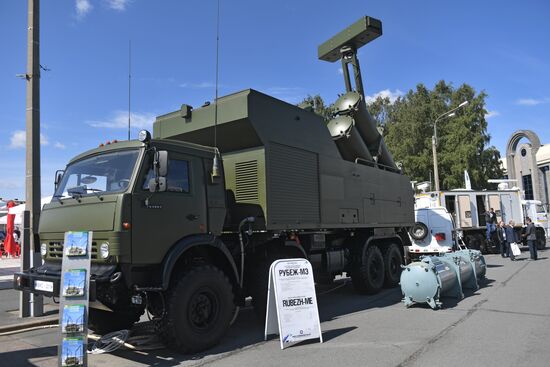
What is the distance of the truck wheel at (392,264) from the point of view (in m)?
11.0

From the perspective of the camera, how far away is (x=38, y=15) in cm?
890

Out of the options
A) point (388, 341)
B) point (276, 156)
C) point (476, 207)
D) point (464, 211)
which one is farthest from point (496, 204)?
point (388, 341)

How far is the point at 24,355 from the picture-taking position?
5984 millimetres

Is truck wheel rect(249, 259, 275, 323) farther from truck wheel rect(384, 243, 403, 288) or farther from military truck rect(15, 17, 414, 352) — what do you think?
truck wheel rect(384, 243, 403, 288)

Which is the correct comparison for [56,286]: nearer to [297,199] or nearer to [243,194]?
[243,194]

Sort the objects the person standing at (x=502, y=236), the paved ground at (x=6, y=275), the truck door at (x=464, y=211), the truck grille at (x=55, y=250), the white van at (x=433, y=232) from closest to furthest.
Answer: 1. the truck grille at (x=55, y=250)
2. the paved ground at (x=6, y=275)
3. the white van at (x=433, y=232)
4. the person standing at (x=502, y=236)
5. the truck door at (x=464, y=211)

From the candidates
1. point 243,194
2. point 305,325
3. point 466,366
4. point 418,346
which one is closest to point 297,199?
point 243,194

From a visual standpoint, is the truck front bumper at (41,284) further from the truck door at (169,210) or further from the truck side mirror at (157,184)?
the truck side mirror at (157,184)

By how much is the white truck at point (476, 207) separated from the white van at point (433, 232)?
4.05 metres

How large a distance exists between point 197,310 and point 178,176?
1793 millimetres

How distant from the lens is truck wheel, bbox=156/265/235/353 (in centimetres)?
553

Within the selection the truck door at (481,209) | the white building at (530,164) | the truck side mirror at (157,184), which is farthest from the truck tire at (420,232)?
the white building at (530,164)

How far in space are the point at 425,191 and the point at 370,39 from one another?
11.5 m

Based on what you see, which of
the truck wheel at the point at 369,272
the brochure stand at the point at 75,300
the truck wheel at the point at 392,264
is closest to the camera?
the brochure stand at the point at 75,300
